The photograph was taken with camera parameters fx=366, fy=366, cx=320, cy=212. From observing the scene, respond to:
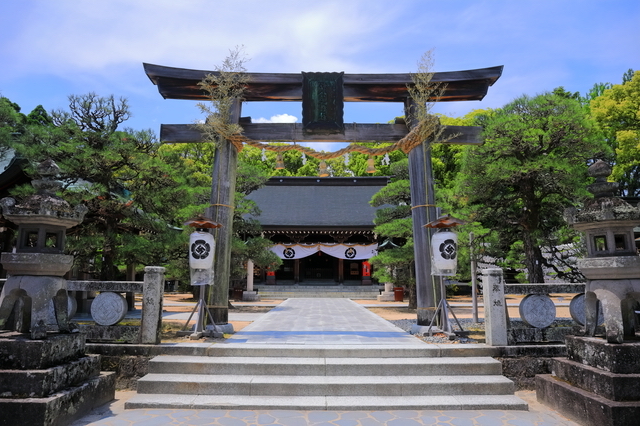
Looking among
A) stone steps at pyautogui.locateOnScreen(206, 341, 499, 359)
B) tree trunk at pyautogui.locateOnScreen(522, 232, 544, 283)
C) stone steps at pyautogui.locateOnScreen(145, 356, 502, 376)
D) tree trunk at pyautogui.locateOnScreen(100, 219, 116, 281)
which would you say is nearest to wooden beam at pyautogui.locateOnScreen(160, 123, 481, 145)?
tree trunk at pyautogui.locateOnScreen(100, 219, 116, 281)

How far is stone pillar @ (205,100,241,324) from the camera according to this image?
7895 millimetres

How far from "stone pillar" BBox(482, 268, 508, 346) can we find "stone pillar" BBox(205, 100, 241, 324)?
5241 millimetres

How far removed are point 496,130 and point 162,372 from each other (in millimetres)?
8703

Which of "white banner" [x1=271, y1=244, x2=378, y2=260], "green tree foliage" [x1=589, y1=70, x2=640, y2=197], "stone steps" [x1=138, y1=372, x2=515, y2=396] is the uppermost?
"green tree foliage" [x1=589, y1=70, x2=640, y2=197]

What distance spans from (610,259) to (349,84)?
20.6ft

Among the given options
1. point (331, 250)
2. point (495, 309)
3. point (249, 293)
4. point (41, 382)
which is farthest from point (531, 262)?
point (331, 250)

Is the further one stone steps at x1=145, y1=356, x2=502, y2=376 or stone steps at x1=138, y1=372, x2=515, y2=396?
stone steps at x1=145, y1=356, x2=502, y2=376

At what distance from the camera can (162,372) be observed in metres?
5.71

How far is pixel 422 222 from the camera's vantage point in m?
8.12

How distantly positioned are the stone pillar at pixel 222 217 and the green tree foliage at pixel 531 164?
19.5 ft

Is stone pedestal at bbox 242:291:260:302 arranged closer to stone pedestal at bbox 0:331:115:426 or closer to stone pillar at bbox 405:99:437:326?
stone pillar at bbox 405:99:437:326

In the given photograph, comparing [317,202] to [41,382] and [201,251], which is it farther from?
[41,382]

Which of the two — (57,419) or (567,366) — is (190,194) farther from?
(567,366)

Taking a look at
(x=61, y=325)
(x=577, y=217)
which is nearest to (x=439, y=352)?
(x=577, y=217)
